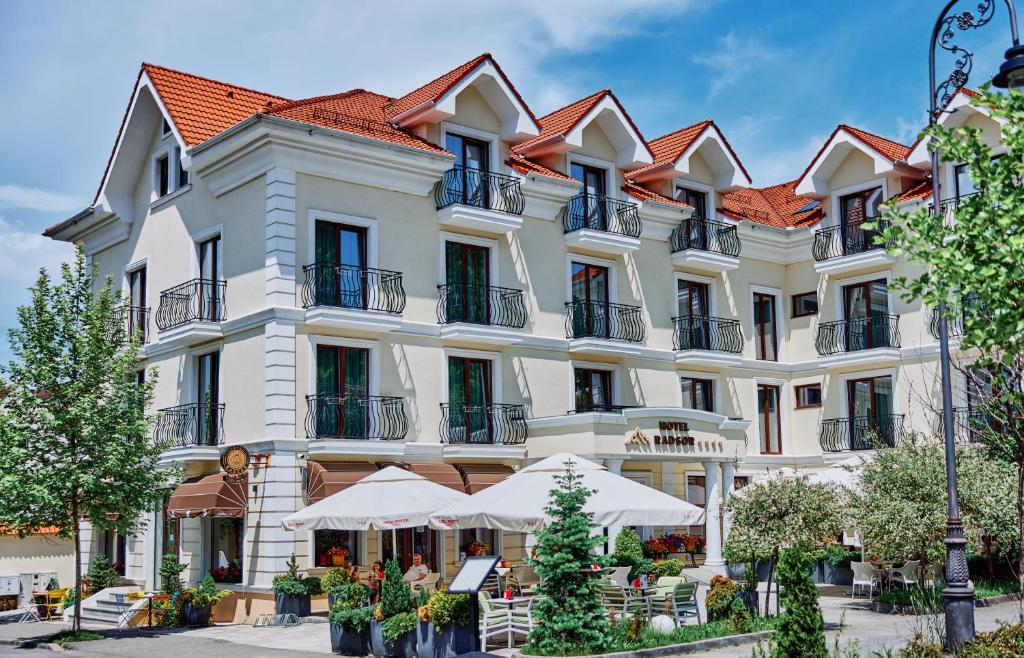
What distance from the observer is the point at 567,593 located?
55.1 feet

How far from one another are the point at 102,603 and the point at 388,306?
33.6ft

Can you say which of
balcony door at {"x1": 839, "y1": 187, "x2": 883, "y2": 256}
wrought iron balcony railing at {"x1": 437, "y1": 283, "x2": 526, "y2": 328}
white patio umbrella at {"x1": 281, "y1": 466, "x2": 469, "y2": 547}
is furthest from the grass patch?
balcony door at {"x1": 839, "y1": 187, "x2": 883, "y2": 256}

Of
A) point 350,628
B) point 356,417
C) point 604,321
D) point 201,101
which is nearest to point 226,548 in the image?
point 356,417

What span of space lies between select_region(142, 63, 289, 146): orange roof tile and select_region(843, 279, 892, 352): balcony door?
1864 cm

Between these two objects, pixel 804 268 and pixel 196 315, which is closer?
pixel 196 315

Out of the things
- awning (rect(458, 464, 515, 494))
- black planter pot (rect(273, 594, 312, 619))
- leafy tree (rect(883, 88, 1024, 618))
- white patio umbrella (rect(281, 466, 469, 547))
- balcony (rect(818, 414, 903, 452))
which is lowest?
black planter pot (rect(273, 594, 312, 619))

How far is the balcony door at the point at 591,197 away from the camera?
3212 centimetres

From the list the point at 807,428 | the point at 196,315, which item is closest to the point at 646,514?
the point at 196,315

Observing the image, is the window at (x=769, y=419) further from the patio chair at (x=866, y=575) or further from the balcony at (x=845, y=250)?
the patio chair at (x=866, y=575)

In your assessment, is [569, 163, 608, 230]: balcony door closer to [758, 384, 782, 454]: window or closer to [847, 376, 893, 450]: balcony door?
[758, 384, 782, 454]: window

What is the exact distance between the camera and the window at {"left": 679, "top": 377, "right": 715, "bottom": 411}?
34844 millimetres

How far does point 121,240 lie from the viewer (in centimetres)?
3284

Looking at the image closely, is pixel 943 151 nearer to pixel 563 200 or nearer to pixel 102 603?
pixel 563 200

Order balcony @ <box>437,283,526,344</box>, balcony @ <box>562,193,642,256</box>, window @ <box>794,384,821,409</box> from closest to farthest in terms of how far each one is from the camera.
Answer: balcony @ <box>437,283,526,344</box> → balcony @ <box>562,193,642,256</box> → window @ <box>794,384,821,409</box>
